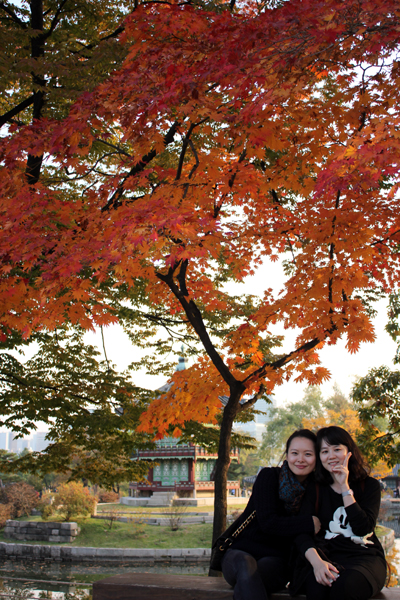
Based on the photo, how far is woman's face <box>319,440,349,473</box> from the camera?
2.66 m

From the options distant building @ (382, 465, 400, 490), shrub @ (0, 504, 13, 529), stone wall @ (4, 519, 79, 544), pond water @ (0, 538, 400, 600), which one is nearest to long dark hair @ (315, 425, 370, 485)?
pond water @ (0, 538, 400, 600)

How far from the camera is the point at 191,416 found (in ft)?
19.7

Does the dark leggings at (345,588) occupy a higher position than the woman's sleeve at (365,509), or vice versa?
the woman's sleeve at (365,509)

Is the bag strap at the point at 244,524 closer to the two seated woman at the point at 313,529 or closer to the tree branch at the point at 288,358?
the two seated woman at the point at 313,529

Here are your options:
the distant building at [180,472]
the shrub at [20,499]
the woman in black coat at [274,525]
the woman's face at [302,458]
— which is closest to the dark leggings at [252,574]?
the woman in black coat at [274,525]

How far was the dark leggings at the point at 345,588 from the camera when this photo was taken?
236 cm

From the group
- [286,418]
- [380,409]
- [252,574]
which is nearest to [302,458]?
[252,574]

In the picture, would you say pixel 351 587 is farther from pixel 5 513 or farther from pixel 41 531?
pixel 5 513

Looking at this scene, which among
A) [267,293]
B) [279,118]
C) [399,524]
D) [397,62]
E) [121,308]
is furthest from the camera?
[399,524]

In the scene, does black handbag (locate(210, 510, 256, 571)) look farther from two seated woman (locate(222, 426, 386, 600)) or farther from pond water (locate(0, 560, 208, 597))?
pond water (locate(0, 560, 208, 597))

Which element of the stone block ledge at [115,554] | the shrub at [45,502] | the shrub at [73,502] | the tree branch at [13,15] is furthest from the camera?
the shrub at [45,502]

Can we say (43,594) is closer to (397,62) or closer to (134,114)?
(134,114)

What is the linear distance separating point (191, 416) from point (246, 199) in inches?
132

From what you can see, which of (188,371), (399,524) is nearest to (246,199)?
(188,371)
